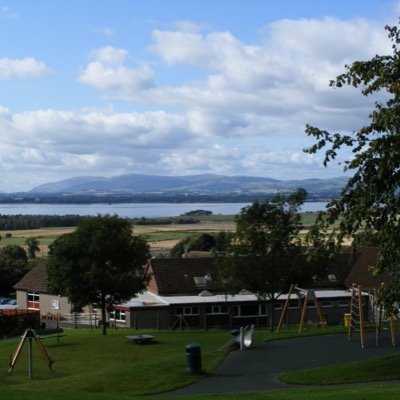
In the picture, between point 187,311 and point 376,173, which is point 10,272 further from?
point 376,173

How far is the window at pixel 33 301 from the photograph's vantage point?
66.8 metres

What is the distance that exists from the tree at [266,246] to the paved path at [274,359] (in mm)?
5761

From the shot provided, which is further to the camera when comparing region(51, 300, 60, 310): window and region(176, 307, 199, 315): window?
region(51, 300, 60, 310): window

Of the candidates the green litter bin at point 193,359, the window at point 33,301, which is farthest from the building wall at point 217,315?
the green litter bin at point 193,359

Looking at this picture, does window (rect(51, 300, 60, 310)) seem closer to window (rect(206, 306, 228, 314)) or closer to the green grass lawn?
window (rect(206, 306, 228, 314))

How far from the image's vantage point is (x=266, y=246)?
1521 inches

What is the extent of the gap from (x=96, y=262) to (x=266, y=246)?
894 centimetres

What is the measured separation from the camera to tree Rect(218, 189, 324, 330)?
38.6 metres

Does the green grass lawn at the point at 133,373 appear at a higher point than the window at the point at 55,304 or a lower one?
higher

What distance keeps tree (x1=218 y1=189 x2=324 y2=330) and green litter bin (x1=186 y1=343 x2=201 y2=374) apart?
44.7ft

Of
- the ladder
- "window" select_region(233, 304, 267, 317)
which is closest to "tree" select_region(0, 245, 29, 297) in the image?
"window" select_region(233, 304, 267, 317)

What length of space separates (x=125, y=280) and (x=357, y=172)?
2796 centimetres

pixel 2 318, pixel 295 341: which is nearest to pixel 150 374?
pixel 295 341

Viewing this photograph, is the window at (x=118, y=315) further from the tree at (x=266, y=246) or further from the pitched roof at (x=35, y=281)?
the tree at (x=266, y=246)
